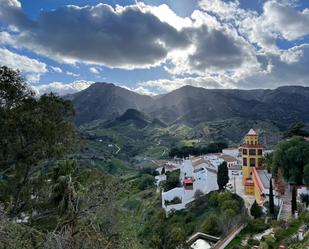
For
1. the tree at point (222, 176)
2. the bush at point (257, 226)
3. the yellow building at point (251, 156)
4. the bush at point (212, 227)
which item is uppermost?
the yellow building at point (251, 156)

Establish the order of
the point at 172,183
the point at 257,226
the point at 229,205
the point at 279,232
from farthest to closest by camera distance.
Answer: the point at 172,183 < the point at 229,205 < the point at 257,226 < the point at 279,232

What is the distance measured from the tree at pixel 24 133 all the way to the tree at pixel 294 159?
69.4ft

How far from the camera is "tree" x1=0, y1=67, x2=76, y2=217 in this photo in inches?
453

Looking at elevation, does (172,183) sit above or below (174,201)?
above

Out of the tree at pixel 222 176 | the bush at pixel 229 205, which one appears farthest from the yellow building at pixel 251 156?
the bush at pixel 229 205

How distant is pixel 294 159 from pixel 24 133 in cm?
2321

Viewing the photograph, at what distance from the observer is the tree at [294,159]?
2814 centimetres

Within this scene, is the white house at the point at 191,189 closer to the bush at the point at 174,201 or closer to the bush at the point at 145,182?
the bush at the point at 174,201

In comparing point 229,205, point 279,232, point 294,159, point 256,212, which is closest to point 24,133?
point 279,232

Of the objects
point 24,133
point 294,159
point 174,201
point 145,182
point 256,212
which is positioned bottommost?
point 145,182

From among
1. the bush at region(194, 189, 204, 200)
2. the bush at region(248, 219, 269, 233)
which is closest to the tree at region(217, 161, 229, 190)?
the bush at region(194, 189, 204, 200)

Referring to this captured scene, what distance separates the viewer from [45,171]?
13789 mm

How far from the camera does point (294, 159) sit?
93.8 ft

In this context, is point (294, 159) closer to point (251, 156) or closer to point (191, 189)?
point (251, 156)
